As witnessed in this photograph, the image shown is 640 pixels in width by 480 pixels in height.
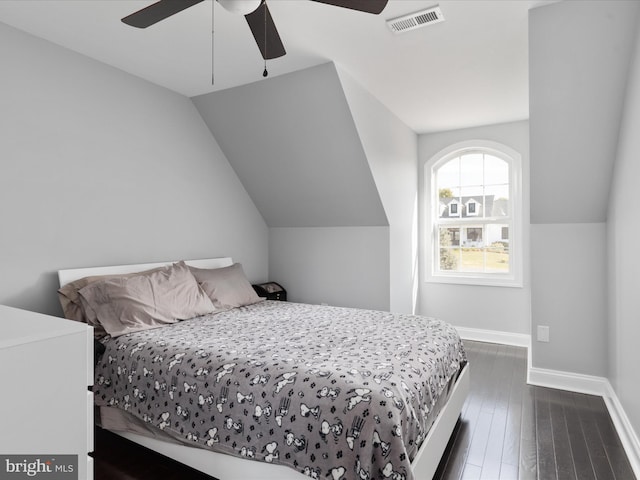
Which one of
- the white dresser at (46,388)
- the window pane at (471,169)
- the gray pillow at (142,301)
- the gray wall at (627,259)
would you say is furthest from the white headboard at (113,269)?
the gray wall at (627,259)

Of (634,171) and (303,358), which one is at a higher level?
(634,171)

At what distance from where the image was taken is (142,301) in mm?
2689

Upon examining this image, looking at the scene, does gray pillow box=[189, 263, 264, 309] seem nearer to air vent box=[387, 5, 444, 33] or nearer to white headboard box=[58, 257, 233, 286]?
white headboard box=[58, 257, 233, 286]

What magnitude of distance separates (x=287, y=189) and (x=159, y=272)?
1.63 m

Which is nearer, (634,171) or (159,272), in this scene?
(634,171)

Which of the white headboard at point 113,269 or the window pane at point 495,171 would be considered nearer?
the white headboard at point 113,269

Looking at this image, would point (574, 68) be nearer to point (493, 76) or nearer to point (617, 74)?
point (617, 74)

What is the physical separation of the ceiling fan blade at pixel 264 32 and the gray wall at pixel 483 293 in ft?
10.7

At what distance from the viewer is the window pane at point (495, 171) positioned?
464cm

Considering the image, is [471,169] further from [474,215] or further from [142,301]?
[142,301]

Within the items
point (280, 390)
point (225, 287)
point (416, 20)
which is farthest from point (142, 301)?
point (416, 20)

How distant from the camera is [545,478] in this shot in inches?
80.4

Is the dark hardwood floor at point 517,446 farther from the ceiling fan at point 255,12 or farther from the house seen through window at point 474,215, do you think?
the ceiling fan at point 255,12

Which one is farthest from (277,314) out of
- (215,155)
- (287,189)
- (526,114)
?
(526,114)
